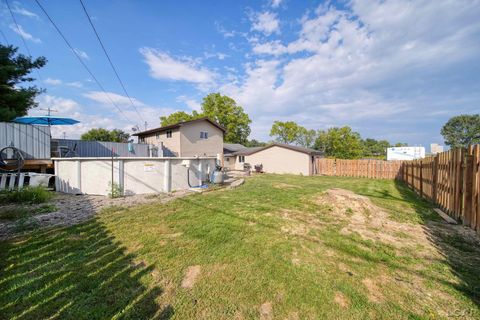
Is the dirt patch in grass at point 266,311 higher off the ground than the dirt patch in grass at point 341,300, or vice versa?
the dirt patch in grass at point 341,300

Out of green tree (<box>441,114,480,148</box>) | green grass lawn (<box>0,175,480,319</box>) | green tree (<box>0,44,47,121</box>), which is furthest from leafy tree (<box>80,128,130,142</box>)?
green tree (<box>441,114,480,148</box>)

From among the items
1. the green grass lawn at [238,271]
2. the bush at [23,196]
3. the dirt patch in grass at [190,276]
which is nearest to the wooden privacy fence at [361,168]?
the green grass lawn at [238,271]

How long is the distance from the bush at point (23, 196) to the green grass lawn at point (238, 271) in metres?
3.55

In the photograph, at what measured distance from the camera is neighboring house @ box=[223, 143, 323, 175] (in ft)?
68.0

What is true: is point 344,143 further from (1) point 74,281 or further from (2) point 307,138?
(1) point 74,281

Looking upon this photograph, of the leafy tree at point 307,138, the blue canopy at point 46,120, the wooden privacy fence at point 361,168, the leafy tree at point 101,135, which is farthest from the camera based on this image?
the leafy tree at point 101,135

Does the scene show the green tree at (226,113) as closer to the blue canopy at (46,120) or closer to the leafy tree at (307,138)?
the leafy tree at (307,138)

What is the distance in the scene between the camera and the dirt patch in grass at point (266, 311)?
218cm

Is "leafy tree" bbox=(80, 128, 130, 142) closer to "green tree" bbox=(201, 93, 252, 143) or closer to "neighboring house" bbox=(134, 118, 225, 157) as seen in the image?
"green tree" bbox=(201, 93, 252, 143)

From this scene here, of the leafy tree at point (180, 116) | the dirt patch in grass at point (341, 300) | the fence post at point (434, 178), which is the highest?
the leafy tree at point (180, 116)

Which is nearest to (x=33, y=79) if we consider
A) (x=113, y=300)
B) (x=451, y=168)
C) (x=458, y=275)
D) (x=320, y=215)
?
(x=113, y=300)

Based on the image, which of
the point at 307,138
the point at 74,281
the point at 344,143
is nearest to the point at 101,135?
the point at 307,138

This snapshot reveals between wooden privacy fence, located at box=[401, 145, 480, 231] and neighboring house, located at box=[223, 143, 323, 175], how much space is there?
1336 cm

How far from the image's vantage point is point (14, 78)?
484 inches
